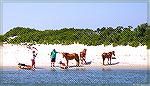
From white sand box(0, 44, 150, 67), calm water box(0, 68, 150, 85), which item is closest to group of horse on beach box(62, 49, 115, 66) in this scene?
white sand box(0, 44, 150, 67)

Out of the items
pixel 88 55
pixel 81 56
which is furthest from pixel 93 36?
pixel 81 56

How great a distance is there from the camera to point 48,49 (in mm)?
29875

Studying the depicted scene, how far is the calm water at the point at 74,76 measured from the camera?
1972 cm

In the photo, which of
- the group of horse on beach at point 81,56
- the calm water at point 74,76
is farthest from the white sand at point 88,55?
the calm water at point 74,76

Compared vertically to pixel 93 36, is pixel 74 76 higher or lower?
lower

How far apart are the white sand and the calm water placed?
222 cm

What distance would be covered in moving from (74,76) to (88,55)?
658cm

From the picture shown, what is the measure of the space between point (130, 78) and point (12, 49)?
10252 millimetres

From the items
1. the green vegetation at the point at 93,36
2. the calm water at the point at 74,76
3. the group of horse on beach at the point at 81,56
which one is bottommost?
the calm water at the point at 74,76

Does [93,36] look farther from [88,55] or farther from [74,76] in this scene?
[74,76]

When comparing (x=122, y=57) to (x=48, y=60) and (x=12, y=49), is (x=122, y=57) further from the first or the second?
(x=12, y=49)

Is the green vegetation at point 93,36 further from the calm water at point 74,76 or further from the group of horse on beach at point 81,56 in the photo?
the calm water at point 74,76

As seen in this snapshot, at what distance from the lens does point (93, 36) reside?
3556 centimetres

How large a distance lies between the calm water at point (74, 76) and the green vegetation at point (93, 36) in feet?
23.2
